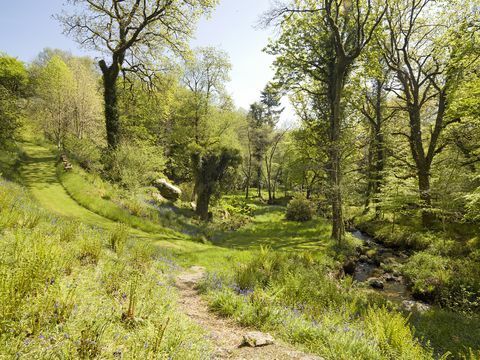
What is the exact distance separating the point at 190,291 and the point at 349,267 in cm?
915

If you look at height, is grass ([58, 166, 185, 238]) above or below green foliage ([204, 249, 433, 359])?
above

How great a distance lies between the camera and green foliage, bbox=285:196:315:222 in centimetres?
2500

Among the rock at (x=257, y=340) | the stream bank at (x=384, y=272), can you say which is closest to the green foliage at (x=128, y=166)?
the stream bank at (x=384, y=272)

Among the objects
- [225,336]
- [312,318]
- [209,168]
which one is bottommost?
[312,318]

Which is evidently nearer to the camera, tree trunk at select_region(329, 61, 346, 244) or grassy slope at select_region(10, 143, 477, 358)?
grassy slope at select_region(10, 143, 477, 358)

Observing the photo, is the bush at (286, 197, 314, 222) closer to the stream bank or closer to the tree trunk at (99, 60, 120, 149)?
the stream bank

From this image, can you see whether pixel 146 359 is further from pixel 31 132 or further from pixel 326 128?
pixel 31 132

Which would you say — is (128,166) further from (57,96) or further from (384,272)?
(384,272)

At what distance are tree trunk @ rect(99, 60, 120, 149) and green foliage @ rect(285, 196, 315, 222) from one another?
16037 millimetres

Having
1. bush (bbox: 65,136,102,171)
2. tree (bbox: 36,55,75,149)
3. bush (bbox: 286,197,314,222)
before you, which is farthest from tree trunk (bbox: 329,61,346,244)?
tree (bbox: 36,55,75,149)

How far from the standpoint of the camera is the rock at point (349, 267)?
1278cm

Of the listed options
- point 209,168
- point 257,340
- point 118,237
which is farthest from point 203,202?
point 257,340

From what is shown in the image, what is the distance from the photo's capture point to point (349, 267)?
1291 centimetres

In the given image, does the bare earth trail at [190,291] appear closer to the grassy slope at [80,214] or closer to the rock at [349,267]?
the grassy slope at [80,214]
